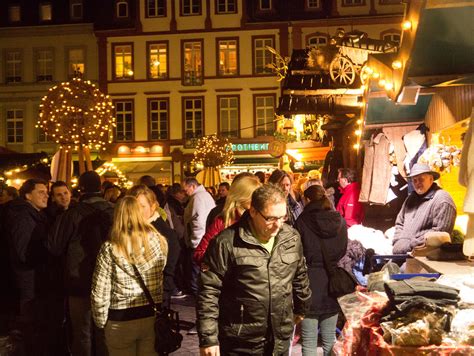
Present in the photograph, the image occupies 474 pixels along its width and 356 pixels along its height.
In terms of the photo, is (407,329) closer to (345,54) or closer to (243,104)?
(345,54)

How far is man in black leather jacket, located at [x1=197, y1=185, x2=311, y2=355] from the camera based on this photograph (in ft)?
13.1

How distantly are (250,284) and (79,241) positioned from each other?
2.26 meters

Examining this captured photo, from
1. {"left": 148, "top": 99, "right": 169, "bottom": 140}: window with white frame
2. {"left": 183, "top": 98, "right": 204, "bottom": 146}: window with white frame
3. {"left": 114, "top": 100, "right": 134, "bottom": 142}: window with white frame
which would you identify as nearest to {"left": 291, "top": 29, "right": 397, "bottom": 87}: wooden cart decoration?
{"left": 183, "top": 98, "right": 204, "bottom": 146}: window with white frame

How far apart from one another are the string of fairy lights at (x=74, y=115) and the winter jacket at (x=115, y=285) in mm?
6357

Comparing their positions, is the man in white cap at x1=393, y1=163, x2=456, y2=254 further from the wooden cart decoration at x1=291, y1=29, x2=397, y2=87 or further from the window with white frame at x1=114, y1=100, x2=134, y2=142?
the window with white frame at x1=114, y1=100, x2=134, y2=142

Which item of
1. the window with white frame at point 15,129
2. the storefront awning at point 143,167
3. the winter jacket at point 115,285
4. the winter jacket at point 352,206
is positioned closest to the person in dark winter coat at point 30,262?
the winter jacket at point 115,285

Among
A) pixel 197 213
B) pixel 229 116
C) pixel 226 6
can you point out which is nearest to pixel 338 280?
pixel 197 213

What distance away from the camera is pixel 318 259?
19.2 feet

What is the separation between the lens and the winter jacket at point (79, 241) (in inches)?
221

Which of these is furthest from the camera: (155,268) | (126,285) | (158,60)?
(158,60)

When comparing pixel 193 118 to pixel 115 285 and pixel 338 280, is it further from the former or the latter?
pixel 115 285

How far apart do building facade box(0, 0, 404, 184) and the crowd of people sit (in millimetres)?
29957

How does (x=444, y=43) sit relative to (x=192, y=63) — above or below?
below

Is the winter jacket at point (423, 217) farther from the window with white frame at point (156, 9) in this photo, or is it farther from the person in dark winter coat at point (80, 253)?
the window with white frame at point (156, 9)
